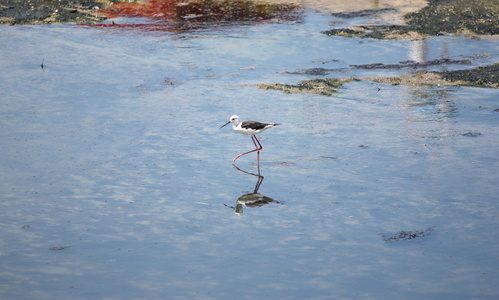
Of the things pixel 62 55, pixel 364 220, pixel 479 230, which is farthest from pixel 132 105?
pixel 479 230

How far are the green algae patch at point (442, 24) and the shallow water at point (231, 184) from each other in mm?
2748

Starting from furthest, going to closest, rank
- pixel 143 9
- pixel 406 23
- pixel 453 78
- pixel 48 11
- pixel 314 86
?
1. pixel 143 9
2. pixel 48 11
3. pixel 406 23
4. pixel 453 78
5. pixel 314 86

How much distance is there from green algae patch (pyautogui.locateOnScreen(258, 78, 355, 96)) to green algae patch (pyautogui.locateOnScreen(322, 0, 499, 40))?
4092 mm

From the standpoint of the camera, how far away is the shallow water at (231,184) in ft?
16.8

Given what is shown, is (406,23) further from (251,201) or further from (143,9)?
(251,201)

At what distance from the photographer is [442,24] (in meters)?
15.8

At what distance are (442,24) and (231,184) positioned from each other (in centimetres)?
1119

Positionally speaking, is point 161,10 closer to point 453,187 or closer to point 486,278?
point 453,187

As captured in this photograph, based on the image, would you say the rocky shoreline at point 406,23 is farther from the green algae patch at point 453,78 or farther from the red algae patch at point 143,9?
the red algae patch at point 143,9

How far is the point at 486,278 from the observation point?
500cm

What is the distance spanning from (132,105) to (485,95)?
21.9ft

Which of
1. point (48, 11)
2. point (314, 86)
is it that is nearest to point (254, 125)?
point (314, 86)

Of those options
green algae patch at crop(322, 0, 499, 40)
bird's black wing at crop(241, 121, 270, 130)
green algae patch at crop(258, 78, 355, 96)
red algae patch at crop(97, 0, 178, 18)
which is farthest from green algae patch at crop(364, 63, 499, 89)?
red algae patch at crop(97, 0, 178, 18)

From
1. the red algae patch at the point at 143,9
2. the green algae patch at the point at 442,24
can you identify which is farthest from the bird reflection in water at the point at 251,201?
the red algae patch at the point at 143,9
